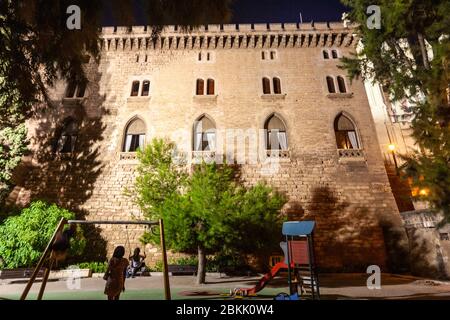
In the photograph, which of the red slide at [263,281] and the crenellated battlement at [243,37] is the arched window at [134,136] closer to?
the crenellated battlement at [243,37]

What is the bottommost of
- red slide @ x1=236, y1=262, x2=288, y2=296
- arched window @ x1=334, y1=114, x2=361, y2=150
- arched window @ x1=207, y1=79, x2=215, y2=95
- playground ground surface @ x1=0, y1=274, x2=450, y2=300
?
playground ground surface @ x1=0, y1=274, x2=450, y2=300

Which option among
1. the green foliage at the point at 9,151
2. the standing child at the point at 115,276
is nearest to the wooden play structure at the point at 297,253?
the standing child at the point at 115,276

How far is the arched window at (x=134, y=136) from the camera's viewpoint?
554 inches

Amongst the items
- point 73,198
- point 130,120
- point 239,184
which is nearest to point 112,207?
point 73,198

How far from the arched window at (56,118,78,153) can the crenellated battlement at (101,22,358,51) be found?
545 centimetres

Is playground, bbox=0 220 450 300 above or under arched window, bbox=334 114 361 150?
under

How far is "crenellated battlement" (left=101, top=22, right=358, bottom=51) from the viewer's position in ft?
52.7

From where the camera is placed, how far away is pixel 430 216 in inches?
406

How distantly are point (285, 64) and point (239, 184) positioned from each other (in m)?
8.51

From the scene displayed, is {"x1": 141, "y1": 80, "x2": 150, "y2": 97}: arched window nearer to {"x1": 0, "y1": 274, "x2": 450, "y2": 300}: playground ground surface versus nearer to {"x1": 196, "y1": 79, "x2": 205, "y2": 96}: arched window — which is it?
{"x1": 196, "y1": 79, "x2": 205, "y2": 96}: arched window

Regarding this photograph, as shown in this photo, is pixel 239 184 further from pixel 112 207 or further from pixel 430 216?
pixel 430 216

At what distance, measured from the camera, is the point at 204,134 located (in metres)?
14.1

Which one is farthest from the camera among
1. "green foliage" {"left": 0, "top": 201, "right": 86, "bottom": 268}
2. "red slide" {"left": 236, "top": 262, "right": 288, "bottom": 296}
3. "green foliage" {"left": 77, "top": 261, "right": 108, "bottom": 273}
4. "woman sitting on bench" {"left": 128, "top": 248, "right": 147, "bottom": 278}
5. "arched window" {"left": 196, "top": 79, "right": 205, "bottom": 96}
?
"arched window" {"left": 196, "top": 79, "right": 205, "bottom": 96}

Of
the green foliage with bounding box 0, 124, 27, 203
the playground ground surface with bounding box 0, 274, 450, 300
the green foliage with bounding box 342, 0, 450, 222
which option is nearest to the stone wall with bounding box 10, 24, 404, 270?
the green foliage with bounding box 0, 124, 27, 203
